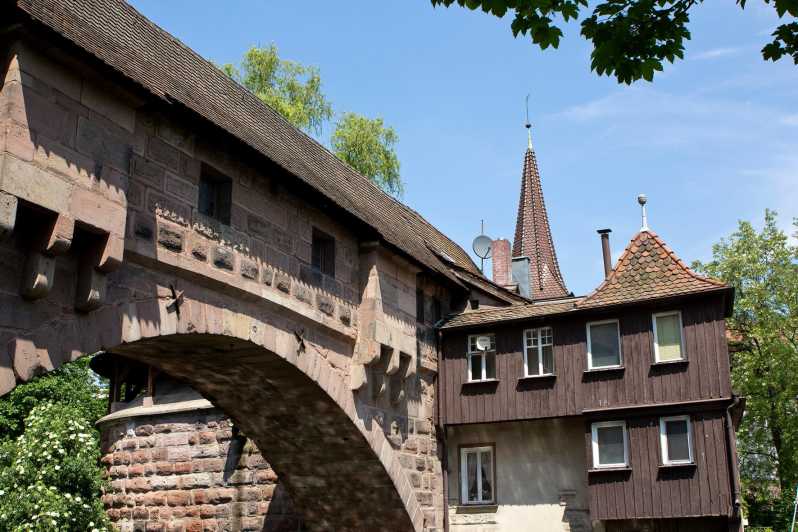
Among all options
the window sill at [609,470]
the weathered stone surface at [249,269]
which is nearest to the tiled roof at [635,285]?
the window sill at [609,470]

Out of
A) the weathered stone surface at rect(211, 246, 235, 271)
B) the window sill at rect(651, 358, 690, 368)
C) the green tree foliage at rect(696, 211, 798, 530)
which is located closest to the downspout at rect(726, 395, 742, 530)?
the window sill at rect(651, 358, 690, 368)

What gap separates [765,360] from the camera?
2881cm

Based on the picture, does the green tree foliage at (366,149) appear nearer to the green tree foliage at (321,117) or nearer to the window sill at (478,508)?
the green tree foliage at (321,117)

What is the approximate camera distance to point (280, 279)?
41.0 ft

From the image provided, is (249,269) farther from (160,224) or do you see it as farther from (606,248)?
(606,248)

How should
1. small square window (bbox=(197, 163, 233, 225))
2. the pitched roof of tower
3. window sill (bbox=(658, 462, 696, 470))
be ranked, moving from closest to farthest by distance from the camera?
small square window (bbox=(197, 163, 233, 225)) < window sill (bbox=(658, 462, 696, 470)) < the pitched roof of tower

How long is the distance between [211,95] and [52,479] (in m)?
10.6

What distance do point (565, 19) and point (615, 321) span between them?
11.3 meters

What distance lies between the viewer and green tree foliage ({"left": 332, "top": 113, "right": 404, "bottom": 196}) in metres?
27.7

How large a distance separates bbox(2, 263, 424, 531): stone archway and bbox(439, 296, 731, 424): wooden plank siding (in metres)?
2.22

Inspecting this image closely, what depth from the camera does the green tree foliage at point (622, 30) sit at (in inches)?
232

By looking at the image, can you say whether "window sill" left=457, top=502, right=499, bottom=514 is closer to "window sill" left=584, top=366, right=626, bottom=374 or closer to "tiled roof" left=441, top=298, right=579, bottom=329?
"window sill" left=584, top=366, right=626, bottom=374

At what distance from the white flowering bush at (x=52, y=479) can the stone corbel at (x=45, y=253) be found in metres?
11.8

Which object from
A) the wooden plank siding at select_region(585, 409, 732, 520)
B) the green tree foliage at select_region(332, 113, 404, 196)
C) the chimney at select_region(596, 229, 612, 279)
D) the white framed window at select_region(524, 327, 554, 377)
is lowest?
the wooden plank siding at select_region(585, 409, 732, 520)
